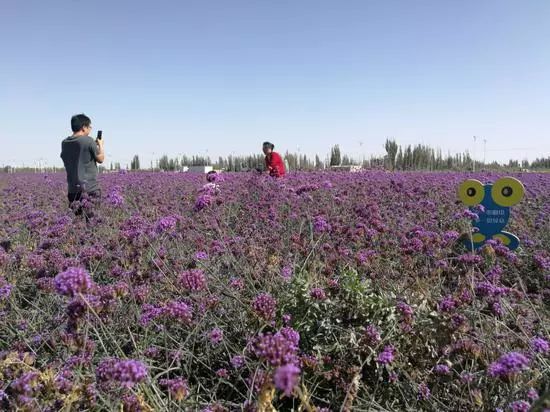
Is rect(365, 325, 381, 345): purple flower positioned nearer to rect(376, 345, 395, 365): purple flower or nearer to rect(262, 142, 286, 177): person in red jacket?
rect(376, 345, 395, 365): purple flower

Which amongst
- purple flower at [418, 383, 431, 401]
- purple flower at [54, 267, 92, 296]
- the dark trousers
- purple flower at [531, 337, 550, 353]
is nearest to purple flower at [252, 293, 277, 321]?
purple flower at [54, 267, 92, 296]

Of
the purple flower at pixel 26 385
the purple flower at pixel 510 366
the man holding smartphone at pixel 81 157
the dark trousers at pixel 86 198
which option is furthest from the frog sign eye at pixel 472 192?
the purple flower at pixel 26 385

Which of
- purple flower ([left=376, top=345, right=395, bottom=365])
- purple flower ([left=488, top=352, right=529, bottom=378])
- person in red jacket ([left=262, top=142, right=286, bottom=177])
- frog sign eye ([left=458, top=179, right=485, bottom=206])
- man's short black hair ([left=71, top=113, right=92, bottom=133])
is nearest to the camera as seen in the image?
purple flower ([left=488, top=352, right=529, bottom=378])

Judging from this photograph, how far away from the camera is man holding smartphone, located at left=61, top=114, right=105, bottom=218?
608cm

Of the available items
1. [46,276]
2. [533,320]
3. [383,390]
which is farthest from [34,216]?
[533,320]

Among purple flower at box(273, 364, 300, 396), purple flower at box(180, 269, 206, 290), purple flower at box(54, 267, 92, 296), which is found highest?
purple flower at box(54, 267, 92, 296)

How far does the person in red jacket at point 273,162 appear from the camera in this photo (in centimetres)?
896

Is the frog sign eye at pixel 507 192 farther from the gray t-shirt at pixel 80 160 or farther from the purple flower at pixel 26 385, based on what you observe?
the gray t-shirt at pixel 80 160

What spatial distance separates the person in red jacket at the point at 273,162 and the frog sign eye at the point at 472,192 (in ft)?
13.8

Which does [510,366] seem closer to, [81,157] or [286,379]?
[286,379]

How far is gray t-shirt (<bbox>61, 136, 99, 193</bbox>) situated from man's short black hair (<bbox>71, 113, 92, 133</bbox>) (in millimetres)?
144

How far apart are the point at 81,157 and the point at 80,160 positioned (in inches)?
1.8

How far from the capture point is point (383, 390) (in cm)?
246

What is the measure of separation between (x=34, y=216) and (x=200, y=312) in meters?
3.95
